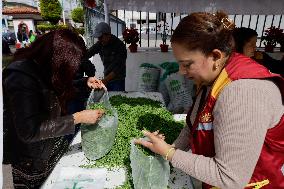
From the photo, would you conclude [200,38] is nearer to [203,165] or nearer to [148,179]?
[203,165]

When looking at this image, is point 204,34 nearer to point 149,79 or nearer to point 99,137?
point 99,137

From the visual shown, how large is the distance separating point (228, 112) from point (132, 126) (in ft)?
4.00

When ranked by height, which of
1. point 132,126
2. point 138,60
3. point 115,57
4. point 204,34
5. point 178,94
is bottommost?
point 178,94

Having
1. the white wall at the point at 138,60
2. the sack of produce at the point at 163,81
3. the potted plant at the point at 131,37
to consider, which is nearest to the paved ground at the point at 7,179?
the sack of produce at the point at 163,81

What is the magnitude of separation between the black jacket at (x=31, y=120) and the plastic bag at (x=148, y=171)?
0.51 metres

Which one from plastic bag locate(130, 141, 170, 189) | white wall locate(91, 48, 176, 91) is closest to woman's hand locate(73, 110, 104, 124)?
plastic bag locate(130, 141, 170, 189)

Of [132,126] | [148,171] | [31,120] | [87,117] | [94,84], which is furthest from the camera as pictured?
[94,84]

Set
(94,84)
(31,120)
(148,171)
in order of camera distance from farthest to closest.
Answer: (94,84)
(31,120)
(148,171)

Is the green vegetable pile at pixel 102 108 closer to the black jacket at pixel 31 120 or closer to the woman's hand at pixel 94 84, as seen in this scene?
the black jacket at pixel 31 120

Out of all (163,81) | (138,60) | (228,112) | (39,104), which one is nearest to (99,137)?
(39,104)

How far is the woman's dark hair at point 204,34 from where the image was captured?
3.30ft

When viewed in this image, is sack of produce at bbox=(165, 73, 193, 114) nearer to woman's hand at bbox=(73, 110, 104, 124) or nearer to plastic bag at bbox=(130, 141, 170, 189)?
woman's hand at bbox=(73, 110, 104, 124)

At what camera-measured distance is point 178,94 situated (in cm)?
438

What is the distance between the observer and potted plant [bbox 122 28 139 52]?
5.61 m
